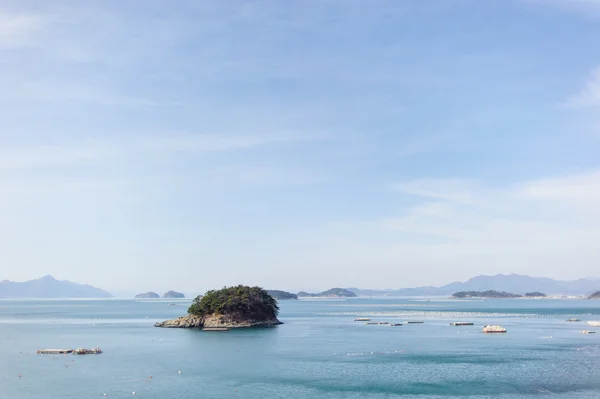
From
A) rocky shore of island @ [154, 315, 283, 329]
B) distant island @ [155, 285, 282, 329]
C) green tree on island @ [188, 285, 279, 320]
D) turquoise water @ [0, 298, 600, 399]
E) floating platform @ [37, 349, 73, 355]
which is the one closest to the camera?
turquoise water @ [0, 298, 600, 399]

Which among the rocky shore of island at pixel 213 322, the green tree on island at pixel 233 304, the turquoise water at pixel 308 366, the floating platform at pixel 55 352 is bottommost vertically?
the turquoise water at pixel 308 366

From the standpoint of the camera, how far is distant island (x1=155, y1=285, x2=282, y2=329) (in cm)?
15125

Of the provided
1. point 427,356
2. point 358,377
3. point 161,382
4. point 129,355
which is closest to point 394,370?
point 358,377

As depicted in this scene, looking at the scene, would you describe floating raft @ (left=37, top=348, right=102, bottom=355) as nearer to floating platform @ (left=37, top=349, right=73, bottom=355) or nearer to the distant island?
floating platform @ (left=37, top=349, right=73, bottom=355)

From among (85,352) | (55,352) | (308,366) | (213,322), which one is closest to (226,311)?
(213,322)

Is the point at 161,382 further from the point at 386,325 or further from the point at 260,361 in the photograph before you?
the point at 386,325

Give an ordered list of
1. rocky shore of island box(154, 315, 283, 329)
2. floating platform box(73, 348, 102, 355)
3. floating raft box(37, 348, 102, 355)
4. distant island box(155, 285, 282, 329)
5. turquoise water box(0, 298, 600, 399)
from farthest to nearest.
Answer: distant island box(155, 285, 282, 329)
rocky shore of island box(154, 315, 283, 329)
floating raft box(37, 348, 102, 355)
floating platform box(73, 348, 102, 355)
turquoise water box(0, 298, 600, 399)

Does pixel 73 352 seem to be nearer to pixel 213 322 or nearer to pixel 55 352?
pixel 55 352

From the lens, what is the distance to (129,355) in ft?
315

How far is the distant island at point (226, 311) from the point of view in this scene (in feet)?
496

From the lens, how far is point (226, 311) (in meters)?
152

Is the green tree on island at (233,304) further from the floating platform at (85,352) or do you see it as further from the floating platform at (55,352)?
the floating platform at (55,352)

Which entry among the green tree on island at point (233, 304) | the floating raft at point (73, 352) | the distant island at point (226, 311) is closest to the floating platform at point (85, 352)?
the floating raft at point (73, 352)

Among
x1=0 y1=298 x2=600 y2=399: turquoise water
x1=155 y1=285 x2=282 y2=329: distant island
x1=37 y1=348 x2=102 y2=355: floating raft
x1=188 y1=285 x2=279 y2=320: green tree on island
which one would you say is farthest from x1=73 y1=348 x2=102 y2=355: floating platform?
x1=188 y1=285 x2=279 y2=320: green tree on island
